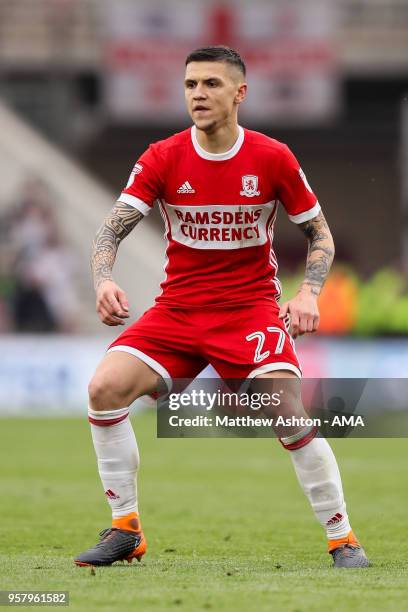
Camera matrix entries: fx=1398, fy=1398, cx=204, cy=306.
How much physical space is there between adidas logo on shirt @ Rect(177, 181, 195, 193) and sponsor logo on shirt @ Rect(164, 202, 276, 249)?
0.25 ft

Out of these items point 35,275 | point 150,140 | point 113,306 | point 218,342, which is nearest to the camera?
point 113,306

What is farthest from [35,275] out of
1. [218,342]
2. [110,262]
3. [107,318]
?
[107,318]

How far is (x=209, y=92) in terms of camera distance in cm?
649

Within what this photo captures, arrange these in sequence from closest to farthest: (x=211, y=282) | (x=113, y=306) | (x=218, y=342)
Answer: (x=113, y=306), (x=218, y=342), (x=211, y=282)

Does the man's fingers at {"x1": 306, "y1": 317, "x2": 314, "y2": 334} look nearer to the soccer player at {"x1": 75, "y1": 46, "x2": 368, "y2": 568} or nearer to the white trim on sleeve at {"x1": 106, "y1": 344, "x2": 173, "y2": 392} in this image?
the soccer player at {"x1": 75, "y1": 46, "x2": 368, "y2": 568}

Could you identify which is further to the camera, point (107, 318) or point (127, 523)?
point (127, 523)

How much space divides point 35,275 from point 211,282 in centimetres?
1541

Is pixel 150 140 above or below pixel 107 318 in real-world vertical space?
below

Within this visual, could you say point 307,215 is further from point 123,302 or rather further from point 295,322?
point 123,302

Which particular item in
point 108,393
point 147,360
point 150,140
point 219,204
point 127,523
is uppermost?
point 219,204

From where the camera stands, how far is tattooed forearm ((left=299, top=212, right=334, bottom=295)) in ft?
21.9

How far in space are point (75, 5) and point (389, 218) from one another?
423 inches

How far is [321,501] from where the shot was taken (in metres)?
6.52

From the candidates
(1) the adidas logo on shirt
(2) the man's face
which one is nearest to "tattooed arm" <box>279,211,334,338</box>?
(1) the adidas logo on shirt
